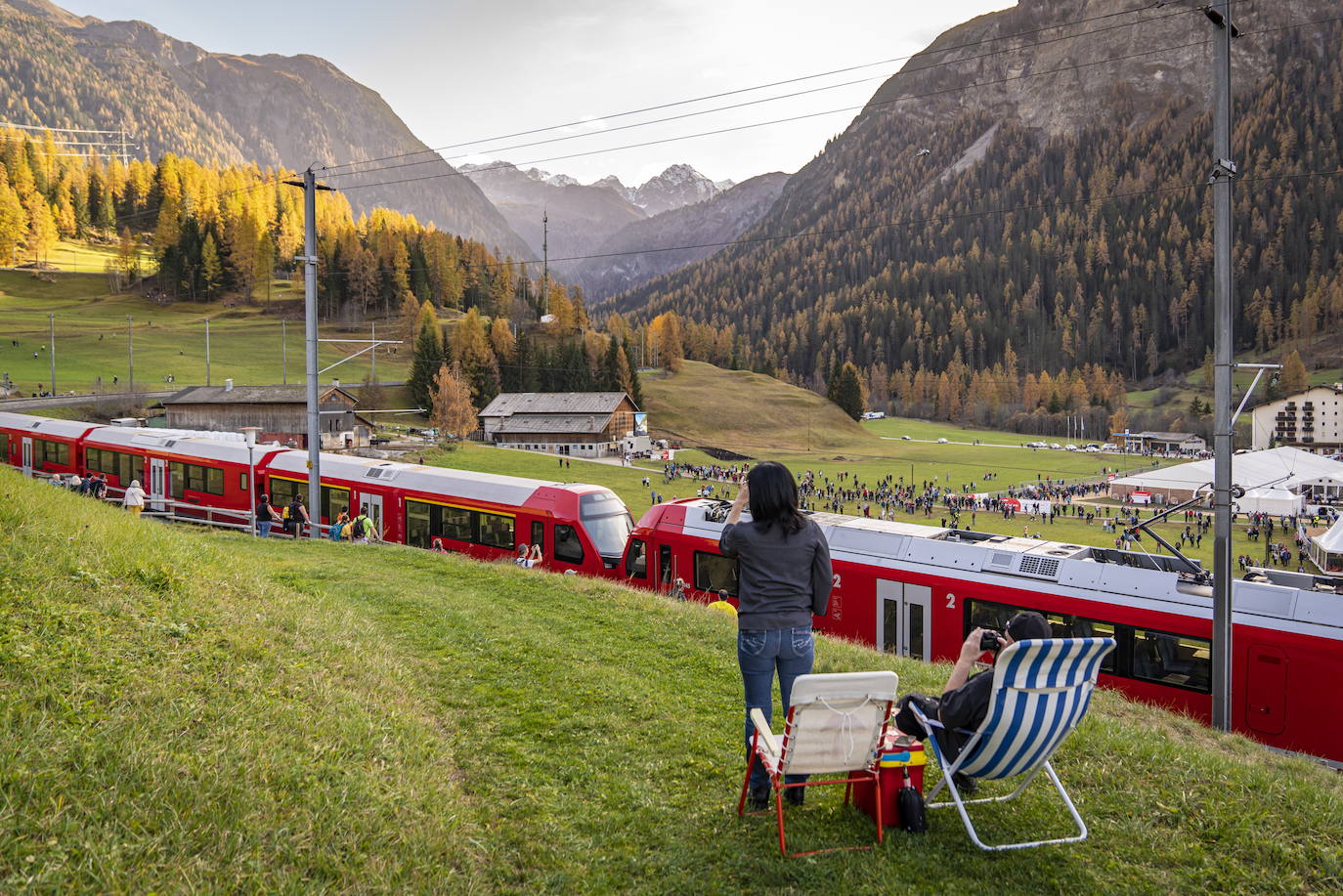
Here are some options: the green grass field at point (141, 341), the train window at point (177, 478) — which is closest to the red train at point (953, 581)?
the train window at point (177, 478)

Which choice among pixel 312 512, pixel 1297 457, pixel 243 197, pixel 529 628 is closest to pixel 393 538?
pixel 312 512

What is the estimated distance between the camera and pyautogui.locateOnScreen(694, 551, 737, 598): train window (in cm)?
1803

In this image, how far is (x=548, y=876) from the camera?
462 cm

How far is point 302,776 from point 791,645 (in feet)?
10.2

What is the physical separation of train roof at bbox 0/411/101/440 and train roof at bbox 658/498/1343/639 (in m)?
32.8

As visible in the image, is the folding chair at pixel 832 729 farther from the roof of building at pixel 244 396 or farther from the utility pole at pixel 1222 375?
the roof of building at pixel 244 396

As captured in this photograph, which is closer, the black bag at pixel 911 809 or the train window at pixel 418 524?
the black bag at pixel 911 809

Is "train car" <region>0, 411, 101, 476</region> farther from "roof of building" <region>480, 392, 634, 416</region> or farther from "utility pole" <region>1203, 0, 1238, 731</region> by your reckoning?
"roof of building" <region>480, 392, 634, 416</region>

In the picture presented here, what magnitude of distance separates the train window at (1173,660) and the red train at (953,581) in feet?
0.06

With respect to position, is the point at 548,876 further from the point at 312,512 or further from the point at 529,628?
the point at 312,512

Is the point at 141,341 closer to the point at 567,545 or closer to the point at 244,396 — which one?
the point at 244,396

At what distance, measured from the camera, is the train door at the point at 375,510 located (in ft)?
81.9

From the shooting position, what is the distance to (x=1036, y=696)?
474 centimetres

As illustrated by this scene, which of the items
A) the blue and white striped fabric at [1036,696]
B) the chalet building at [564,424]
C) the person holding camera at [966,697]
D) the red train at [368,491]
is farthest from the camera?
the chalet building at [564,424]
